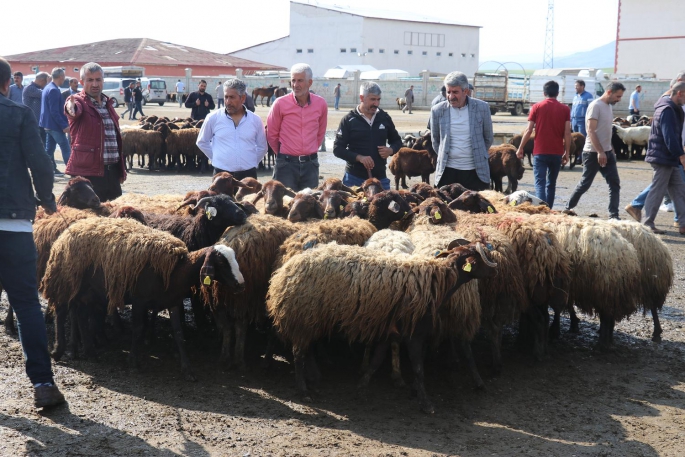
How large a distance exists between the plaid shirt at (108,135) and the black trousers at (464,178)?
12.5 feet

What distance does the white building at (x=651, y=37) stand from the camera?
63.0 m

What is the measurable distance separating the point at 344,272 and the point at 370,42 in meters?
82.3

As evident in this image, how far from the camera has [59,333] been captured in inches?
240

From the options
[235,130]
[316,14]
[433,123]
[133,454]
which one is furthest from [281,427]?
[316,14]

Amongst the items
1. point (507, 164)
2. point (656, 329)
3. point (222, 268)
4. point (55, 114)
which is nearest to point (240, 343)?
point (222, 268)

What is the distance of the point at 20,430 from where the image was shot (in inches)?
185

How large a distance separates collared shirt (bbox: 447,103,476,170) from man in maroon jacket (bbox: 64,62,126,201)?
3.83 meters

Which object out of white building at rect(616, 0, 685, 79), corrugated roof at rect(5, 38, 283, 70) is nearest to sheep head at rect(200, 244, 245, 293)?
white building at rect(616, 0, 685, 79)

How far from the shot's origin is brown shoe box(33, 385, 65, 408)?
16.1 ft

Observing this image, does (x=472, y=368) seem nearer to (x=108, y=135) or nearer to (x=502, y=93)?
(x=108, y=135)

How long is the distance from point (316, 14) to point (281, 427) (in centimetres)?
8749

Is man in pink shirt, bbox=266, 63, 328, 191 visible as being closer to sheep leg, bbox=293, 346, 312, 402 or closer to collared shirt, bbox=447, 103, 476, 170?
collared shirt, bbox=447, 103, 476, 170

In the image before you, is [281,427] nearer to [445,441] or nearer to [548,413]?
[445,441]

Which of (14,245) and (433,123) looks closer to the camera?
(14,245)
